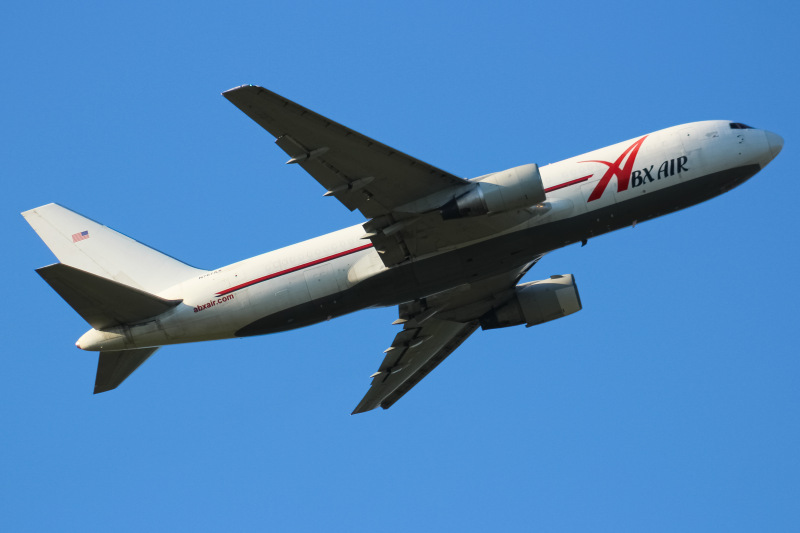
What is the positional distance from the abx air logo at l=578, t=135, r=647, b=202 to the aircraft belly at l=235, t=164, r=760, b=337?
1.97ft

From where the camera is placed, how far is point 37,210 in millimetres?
45375

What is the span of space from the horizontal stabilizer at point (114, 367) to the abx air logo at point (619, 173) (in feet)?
62.8

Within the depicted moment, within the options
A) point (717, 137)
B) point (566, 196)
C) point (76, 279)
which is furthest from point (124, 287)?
point (717, 137)

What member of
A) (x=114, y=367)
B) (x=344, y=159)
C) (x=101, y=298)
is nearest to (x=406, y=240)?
(x=344, y=159)

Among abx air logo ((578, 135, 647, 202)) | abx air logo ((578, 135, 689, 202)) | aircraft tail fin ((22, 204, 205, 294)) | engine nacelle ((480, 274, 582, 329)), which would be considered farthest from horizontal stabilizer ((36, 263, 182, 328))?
abx air logo ((578, 135, 689, 202))

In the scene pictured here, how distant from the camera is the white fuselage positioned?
40469 millimetres

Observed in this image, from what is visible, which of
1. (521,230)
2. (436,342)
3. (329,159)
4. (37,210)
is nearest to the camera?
(329,159)

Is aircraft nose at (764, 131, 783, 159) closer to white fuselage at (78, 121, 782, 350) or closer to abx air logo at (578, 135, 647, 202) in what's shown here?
white fuselage at (78, 121, 782, 350)

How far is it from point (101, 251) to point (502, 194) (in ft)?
57.2

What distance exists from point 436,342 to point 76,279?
56.2 ft

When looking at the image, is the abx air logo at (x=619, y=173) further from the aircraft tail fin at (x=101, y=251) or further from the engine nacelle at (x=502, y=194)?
the aircraft tail fin at (x=101, y=251)

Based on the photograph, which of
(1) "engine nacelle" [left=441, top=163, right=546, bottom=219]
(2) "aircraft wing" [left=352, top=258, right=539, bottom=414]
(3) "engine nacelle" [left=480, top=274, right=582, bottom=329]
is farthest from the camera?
(3) "engine nacelle" [left=480, top=274, right=582, bottom=329]

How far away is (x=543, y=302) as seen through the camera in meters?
46.7

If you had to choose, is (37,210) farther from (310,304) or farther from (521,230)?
(521,230)
